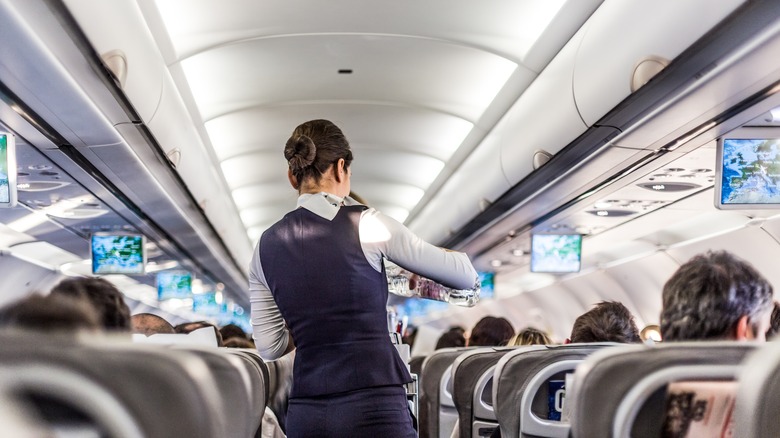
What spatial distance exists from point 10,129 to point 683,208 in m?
7.67

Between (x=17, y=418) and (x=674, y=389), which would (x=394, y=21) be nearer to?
(x=674, y=389)

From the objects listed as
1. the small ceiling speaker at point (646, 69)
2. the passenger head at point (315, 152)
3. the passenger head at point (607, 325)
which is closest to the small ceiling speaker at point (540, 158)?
the small ceiling speaker at point (646, 69)

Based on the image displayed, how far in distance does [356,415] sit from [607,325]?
2304mm

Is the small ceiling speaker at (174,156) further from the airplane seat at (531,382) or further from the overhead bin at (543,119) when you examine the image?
the airplane seat at (531,382)

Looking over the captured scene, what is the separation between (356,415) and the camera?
2805 mm

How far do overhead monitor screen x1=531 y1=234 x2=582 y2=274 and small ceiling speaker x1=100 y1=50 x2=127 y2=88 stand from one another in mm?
8345

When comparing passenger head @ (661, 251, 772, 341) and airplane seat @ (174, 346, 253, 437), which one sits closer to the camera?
airplane seat @ (174, 346, 253, 437)

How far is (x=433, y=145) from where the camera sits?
37.7ft

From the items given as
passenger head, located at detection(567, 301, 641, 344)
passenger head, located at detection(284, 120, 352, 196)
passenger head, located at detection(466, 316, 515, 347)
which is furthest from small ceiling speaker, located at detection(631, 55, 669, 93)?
passenger head, located at detection(466, 316, 515, 347)

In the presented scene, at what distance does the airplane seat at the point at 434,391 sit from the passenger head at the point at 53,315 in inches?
215

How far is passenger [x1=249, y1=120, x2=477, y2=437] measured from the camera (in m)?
2.80

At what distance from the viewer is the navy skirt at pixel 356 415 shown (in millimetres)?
2805

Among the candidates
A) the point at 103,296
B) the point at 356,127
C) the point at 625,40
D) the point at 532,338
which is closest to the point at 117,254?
the point at 356,127

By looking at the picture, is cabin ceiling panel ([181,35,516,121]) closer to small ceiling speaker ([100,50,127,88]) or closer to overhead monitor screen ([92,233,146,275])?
small ceiling speaker ([100,50,127,88])
